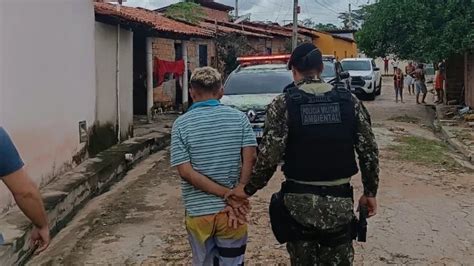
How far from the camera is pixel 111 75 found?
11.8 metres

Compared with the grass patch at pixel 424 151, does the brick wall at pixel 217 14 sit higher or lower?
higher

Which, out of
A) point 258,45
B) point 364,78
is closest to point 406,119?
point 364,78

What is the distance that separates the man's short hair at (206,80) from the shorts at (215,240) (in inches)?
30.4

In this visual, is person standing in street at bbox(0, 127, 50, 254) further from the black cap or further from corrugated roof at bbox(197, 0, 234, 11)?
corrugated roof at bbox(197, 0, 234, 11)

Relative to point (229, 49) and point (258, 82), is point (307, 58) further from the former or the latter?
point (229, 49)

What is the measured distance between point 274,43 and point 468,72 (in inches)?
533

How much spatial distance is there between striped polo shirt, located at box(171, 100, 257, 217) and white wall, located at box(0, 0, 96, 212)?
10.9 ft

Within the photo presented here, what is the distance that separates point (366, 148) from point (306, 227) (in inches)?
23.2

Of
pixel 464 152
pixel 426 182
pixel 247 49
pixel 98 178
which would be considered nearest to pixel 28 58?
pixel 98 178

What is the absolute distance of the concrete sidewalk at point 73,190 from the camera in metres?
5.88

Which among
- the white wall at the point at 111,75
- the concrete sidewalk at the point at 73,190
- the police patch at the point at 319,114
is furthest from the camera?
the white wall at the point at 111,75

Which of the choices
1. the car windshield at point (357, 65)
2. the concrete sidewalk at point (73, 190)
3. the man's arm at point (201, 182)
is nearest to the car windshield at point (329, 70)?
the concrete sidewalk at point (73, 190)

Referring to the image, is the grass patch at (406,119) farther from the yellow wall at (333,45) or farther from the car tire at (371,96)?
the yellow wall at (333,45)

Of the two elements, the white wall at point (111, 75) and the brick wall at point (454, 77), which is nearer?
the white wall at point (111, 75)
